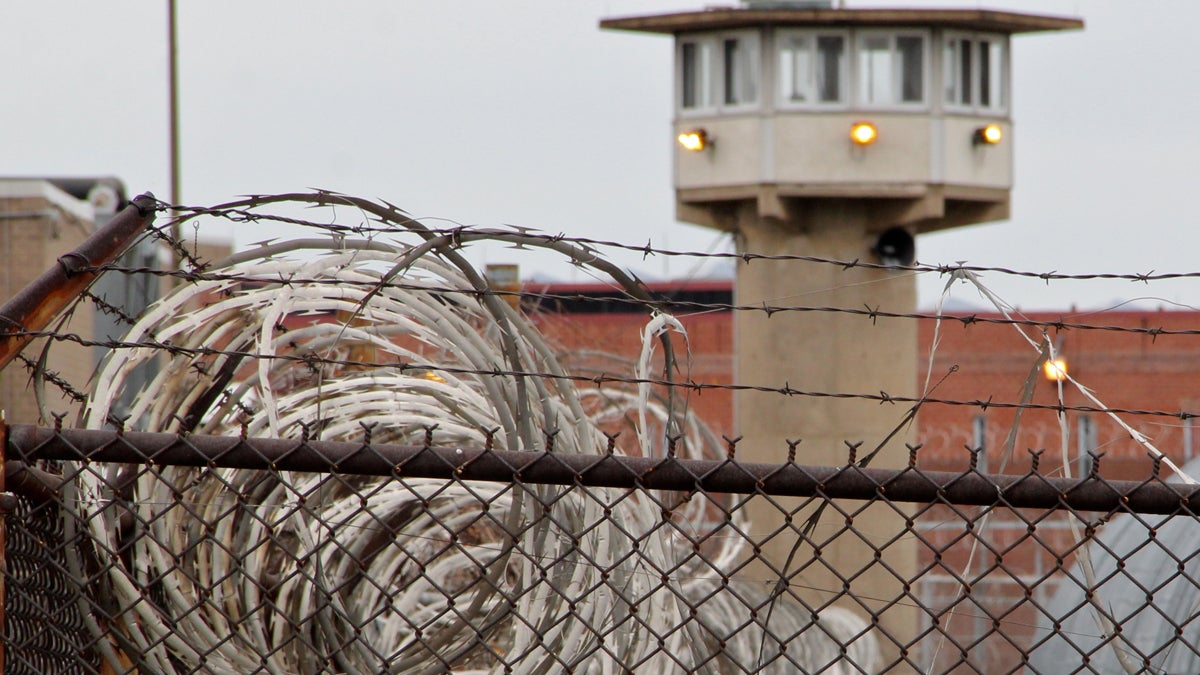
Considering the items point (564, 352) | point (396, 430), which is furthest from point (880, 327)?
point (396, 430)

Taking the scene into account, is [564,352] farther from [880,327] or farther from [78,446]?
[880,327]

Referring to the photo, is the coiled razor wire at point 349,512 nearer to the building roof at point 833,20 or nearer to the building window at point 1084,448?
the building window at point 1084,448

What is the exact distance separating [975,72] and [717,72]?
4036 mm

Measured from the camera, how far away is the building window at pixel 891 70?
22453 millimetres

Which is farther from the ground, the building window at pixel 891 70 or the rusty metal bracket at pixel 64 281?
the building window at pixel 891 70

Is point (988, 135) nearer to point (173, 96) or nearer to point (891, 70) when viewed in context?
point (891, 70)

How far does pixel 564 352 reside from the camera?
7.35 meters

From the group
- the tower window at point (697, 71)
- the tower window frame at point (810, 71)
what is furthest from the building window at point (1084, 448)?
the tower window at point (697, 71)

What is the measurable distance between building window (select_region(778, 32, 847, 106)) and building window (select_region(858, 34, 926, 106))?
332 millimetres

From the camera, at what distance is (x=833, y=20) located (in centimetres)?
2219

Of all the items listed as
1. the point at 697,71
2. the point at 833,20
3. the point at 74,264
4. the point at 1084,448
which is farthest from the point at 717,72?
the point at 1084,448

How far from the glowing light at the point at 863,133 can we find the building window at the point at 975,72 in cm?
146

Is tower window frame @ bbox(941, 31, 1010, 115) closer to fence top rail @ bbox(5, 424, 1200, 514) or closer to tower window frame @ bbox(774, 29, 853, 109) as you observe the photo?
tower window frame @ bbox(774, 29, 853, 109)

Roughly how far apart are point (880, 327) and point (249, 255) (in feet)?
64.5
